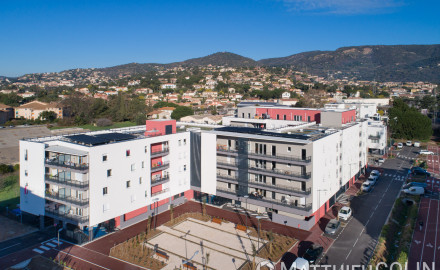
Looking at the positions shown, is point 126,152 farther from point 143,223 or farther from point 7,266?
point 7,266

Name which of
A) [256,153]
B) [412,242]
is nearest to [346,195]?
[412,242]

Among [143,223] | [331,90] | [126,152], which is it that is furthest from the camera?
[331,90]

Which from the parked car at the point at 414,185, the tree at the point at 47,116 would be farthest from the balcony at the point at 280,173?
the tree at the point at 47,116

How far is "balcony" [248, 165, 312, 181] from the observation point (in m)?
25.3

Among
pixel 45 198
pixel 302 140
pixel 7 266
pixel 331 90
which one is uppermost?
pixel 331 90

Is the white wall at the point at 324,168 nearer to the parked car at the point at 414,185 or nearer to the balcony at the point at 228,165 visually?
the balcony at the point at 228,165

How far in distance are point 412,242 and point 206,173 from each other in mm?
17494

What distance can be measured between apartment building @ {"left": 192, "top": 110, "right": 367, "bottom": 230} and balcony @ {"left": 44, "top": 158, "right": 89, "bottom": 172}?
11.4 meters

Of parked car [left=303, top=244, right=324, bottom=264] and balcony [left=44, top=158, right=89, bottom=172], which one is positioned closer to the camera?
parked car [left=303, top=244, right=324, bottom=264]

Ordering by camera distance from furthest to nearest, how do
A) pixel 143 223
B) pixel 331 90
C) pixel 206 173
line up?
pixel 331 90, pixel 206 173, pixel 143 223

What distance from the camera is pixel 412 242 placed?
23812 mm

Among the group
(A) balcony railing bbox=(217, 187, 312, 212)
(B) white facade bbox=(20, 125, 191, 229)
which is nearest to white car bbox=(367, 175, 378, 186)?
(A) balcony railing bbox=(217, 187, 312, 212)

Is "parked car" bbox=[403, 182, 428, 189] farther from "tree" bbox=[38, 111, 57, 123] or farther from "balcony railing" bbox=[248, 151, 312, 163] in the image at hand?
"tree" bbox=[38, 111, 57, 123]

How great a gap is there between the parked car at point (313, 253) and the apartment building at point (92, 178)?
13711 millimetres
